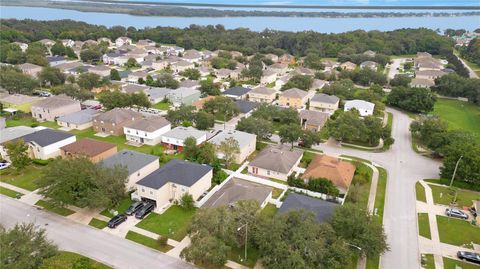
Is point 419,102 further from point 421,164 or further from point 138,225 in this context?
point 138,225

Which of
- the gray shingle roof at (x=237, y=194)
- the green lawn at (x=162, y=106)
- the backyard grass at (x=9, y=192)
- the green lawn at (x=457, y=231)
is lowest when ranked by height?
the green lawn at (x=162, y=106)

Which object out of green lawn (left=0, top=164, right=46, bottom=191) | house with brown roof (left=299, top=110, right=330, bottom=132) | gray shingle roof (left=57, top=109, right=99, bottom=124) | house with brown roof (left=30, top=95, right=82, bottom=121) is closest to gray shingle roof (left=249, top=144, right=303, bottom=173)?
house with brown roof (left=299, top=110, right=330, bottom=132)

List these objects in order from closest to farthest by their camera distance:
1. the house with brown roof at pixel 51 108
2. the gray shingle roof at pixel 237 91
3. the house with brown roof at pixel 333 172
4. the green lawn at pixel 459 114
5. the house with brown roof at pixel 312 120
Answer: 1. the house with brown roof at pixel 333 172
2. the house with brown roof at pixel 312 120
3. the house with brown roof at pixel 51 108
4. the green lawn at pixel 459 114
5. the gray shingle roof at pixel 237 91

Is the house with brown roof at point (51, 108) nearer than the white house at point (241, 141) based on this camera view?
No

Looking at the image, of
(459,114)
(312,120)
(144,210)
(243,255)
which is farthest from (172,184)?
(459,114)

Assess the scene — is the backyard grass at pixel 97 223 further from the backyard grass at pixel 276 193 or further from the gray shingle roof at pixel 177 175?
the backyard grass at pixel 276 193

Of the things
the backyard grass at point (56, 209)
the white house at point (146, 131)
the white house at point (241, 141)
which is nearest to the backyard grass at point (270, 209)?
the white house at point (241, 141)
